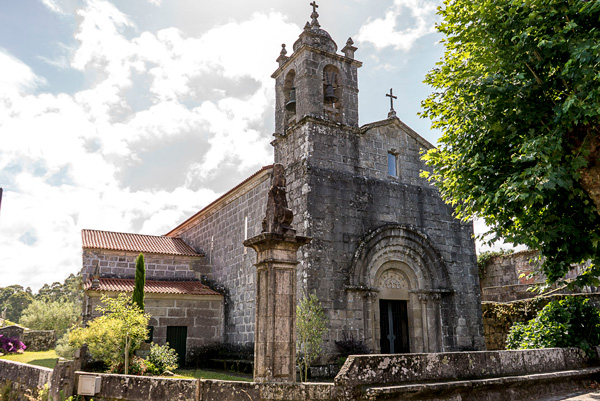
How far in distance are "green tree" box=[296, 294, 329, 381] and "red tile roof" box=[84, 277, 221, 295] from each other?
6.21 meters

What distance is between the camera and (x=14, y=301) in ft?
191

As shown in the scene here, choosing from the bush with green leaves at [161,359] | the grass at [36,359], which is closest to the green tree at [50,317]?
the grass at [36,359]

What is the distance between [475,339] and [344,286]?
5266mm

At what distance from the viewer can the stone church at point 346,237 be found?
12.7m

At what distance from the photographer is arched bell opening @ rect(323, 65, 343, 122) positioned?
14406 millimetres

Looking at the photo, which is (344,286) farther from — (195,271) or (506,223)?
(195,271)

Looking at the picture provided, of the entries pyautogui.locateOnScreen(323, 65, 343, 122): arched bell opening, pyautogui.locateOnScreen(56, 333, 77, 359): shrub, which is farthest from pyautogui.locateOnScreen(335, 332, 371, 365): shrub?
pyautogui.locateOnScreen(56, 333, 77, 359): shrub

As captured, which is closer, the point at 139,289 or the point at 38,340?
the point at 139,289

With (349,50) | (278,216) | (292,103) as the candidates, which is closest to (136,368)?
(278,216)

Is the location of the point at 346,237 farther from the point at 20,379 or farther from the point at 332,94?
the point at 20,379

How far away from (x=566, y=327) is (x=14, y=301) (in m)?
65.8

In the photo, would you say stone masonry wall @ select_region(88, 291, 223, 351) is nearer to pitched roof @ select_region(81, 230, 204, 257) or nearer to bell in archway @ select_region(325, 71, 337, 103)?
pitched roof @ select_region(81, 230, 204, 257)

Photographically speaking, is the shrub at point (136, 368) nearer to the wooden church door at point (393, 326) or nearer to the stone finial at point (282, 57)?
the wooden church door at point (393, 326)

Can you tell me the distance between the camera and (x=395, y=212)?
1418 cm
